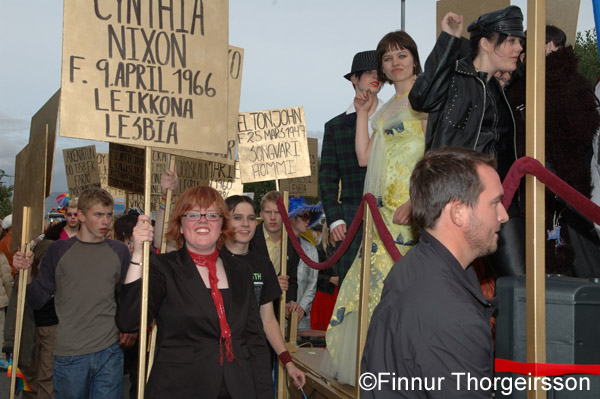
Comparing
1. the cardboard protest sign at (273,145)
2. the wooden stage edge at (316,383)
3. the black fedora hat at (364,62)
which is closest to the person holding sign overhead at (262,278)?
the wooden stage edge at (316,383)

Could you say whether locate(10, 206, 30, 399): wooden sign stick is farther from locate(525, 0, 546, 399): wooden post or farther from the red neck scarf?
locate(525, 0, 546, 399): wooden post

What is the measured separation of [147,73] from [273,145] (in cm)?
410

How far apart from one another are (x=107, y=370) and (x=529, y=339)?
11.4 ft

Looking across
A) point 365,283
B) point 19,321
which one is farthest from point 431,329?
point 19,321

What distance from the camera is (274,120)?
8.54 meters

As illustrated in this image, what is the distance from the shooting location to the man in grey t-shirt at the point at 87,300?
204 inches

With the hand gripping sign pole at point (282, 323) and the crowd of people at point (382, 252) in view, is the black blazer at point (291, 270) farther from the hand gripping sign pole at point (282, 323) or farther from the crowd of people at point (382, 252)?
the hand gripping sign pole at point (282, 323)

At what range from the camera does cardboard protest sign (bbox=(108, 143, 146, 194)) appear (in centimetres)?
804

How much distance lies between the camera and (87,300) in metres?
5.32

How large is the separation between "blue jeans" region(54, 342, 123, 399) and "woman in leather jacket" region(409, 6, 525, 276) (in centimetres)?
303

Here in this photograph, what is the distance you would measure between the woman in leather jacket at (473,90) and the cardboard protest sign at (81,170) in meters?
9.39

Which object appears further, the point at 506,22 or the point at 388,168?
the point at 388,168

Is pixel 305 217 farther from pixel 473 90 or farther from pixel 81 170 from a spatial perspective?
pixel 81 170

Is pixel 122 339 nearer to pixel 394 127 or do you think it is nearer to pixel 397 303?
pixel 394 127
